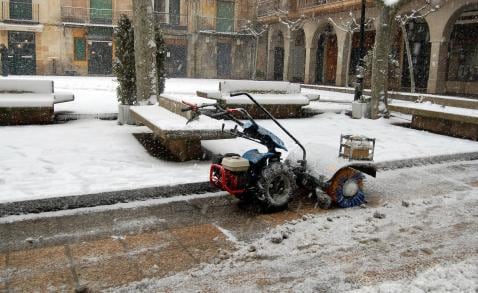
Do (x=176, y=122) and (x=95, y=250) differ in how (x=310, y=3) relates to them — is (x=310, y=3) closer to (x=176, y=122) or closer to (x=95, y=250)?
(x=176, y=122)

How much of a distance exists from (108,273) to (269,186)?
6.45 feet

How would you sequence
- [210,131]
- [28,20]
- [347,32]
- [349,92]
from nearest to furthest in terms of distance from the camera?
[210,131] < [349,92] < [347,32] < [28,20]

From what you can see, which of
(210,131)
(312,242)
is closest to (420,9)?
(210,131)

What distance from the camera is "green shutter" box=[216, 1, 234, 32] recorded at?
116 ft

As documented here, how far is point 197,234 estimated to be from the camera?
160 inches

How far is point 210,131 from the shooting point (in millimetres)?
6055

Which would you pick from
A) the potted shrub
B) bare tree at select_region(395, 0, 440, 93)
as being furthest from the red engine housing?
bare tree at select_region(395, 0, 440, 93)

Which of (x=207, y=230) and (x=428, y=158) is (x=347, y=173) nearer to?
(x=207, y=230)

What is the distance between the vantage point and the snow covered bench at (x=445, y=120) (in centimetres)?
952

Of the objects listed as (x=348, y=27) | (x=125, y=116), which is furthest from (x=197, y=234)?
(x=348, y=27)

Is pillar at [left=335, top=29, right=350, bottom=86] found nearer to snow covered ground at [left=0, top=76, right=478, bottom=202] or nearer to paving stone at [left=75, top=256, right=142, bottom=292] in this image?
snow covered ground at [left=0, top=76, right=478, bottom=202]

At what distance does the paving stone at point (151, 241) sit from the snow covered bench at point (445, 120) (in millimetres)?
7807

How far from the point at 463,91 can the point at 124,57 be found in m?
17.1

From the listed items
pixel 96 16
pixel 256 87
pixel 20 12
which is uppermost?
pixel 96 16
